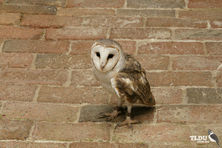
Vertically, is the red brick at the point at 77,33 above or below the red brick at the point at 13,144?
above

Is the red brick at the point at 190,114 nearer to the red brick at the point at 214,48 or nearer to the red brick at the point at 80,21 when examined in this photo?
the red brick at the point at 214,48

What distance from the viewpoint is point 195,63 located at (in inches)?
147

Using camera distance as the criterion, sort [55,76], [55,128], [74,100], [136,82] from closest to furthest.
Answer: [136,82] < [55,128] < [74,100] < [55,76]

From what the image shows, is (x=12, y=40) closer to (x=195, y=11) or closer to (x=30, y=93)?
(x=30, y=93)

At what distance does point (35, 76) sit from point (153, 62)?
42.1 inches

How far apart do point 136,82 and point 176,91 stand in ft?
2.09

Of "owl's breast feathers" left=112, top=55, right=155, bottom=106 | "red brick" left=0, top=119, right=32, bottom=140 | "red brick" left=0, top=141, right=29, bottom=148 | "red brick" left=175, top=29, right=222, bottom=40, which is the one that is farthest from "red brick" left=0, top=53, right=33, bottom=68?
"red brick" left=175, top=29, right=222, bottom=40

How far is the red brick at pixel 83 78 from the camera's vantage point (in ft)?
11.7

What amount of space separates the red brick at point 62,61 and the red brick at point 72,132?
2.43 feet

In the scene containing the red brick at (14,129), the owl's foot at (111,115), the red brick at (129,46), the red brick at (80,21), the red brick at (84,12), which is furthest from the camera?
the red brick at (84,12)

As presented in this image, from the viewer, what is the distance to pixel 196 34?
13.3 ft

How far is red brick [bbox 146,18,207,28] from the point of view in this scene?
4.18m

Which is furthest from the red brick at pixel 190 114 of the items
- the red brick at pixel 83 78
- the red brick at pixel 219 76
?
the red brick at pixel 83 78

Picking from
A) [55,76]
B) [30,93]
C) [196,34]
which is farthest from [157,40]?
[30,93]
